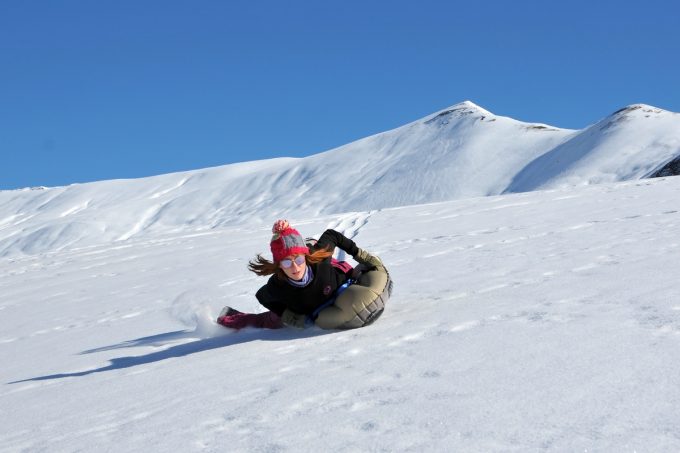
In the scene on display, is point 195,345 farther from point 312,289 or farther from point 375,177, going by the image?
point 375,177

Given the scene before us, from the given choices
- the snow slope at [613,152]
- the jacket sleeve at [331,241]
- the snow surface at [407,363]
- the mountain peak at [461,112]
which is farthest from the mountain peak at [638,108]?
the jacket sleeve at [331,241]

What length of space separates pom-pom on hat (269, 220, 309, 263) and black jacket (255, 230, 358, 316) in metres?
0.20

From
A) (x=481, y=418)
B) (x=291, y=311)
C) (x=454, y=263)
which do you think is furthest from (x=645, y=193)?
(x=481, y=418)

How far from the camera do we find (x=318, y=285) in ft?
15.9

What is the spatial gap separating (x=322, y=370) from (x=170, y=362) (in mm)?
1359

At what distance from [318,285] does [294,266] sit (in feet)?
0.87

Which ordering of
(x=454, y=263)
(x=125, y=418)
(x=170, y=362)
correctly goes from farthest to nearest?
(x=454, y=263)
(x=170, y=362)
(x=125, y=418)

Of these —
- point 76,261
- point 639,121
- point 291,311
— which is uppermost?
point 639,121

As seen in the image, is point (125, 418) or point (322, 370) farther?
point (322, 370)

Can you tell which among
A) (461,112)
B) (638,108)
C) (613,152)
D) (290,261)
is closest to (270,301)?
(290,261)

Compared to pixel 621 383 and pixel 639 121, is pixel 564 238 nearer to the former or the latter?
pixel 621 383

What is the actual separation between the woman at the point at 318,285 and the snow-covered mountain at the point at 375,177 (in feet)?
156

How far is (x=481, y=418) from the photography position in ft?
8.22

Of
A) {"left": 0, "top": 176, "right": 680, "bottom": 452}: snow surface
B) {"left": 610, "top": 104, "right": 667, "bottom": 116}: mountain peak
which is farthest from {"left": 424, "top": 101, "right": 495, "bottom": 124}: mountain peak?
{"left": 0, "top": 176, "right": 680, "bottom": 452}: snow surface
